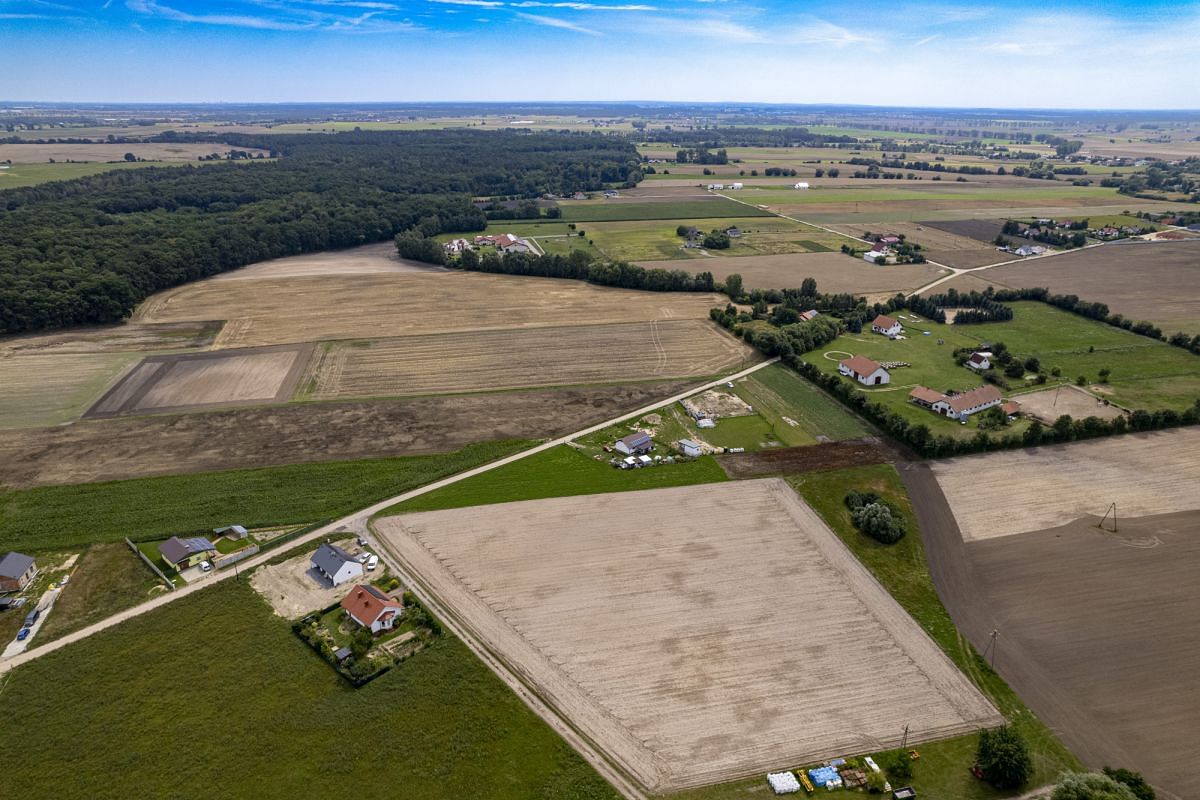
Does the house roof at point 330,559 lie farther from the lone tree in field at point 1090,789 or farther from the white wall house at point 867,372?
the white wall house at point 867,372

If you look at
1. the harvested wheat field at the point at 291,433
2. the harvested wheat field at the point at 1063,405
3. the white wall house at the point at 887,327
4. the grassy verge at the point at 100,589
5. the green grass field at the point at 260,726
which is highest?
the white wall house at the point at 887,327

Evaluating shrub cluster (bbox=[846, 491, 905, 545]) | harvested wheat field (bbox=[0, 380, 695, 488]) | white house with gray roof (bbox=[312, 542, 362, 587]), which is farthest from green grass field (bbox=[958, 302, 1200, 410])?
white house with gray roof (bbox=[312, 542, 362, 587])

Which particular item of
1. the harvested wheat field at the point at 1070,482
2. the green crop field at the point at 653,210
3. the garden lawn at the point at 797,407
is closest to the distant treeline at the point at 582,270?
the garden lawn at the point at 797,407

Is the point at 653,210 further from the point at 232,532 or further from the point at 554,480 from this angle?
the point at 232,532

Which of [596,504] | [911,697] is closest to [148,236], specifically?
[596,504]

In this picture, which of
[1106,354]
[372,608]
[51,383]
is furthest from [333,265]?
[1106,354]
